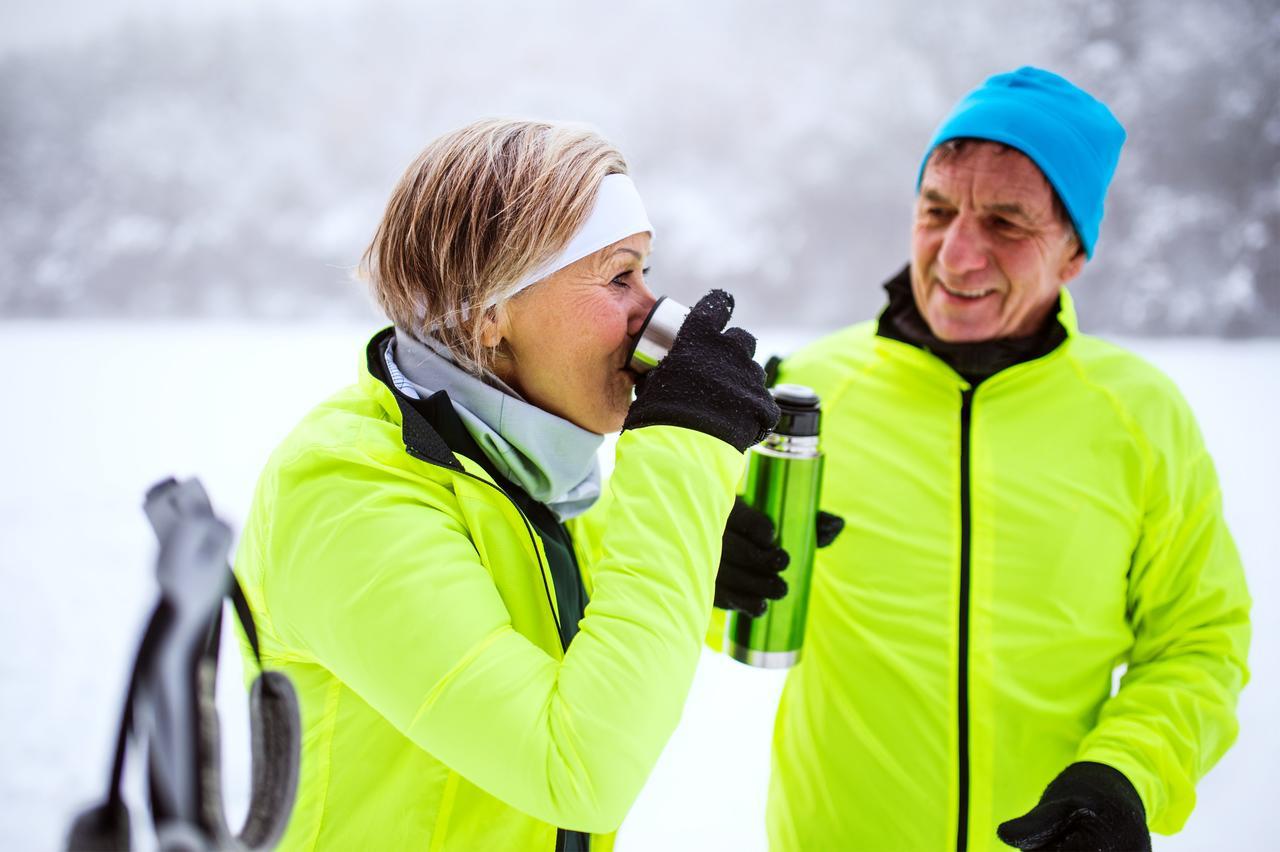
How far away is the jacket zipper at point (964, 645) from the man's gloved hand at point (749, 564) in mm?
264

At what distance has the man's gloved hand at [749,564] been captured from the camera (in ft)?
3.45

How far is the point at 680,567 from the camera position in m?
0.75

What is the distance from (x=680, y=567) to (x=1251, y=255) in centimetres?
404

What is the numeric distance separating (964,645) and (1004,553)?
0.44 ft

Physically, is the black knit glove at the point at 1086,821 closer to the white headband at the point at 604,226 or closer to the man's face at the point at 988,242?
the man's face at the point at 988,242

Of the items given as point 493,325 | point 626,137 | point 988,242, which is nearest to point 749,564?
point 493,325

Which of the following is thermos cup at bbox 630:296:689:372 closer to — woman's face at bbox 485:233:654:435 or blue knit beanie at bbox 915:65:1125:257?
woman's face at bbox 485:233:654:435

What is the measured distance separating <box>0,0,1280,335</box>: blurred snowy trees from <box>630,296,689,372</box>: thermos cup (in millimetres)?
3127

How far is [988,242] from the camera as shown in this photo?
119 centimetres

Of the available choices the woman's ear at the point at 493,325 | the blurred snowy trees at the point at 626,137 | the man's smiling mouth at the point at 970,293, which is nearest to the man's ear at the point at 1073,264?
the man's smiling mouth at the point at 970,293

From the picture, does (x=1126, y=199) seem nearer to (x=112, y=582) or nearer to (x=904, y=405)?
(x=904, y=405)

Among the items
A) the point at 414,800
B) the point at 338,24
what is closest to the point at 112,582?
the point at 414,800

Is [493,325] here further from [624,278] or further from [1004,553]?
[1004,553]

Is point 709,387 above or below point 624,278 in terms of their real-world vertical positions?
below
